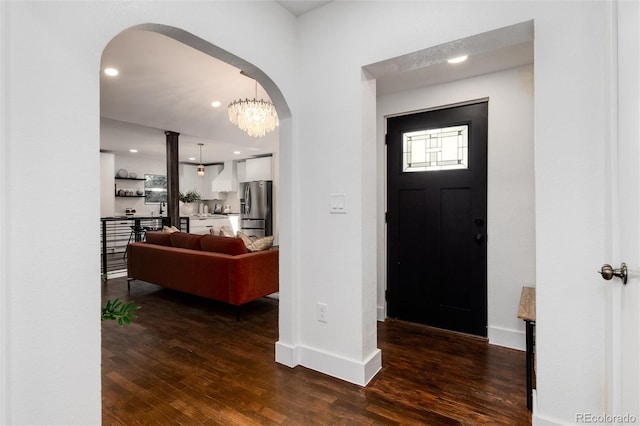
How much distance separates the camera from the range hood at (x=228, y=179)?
9461 mm

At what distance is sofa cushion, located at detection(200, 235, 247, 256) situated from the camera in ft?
11.8

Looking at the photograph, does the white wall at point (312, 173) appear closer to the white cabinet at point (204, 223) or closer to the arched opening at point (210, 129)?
→ the arched opening at point (210, 129)

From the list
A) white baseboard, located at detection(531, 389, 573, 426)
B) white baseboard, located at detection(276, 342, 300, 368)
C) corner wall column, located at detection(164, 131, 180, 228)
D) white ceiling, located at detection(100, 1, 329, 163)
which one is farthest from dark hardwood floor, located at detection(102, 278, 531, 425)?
corner wall column, located at detection(164, 131, 180, 228)

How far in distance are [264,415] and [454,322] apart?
6.63 feet

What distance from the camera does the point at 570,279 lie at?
1.57m

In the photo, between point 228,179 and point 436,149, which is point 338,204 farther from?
point 228,179

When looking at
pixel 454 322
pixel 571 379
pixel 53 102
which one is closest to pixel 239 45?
pixel 53 102

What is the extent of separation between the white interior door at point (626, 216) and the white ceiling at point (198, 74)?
61 cm

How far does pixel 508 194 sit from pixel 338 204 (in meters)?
1.59

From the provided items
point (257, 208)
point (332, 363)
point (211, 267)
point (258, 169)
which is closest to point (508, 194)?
point (332, 363)

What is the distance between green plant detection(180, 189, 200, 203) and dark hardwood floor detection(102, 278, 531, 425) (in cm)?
688

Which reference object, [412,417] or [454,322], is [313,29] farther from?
[454,322]

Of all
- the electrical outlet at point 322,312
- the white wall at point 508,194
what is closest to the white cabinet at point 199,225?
the electrical outlet at point 322,312

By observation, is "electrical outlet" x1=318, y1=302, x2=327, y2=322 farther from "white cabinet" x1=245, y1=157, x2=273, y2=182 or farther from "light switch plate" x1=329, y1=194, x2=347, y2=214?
"white cabinet" x1=245, y1=157, x2=273, y2=182
